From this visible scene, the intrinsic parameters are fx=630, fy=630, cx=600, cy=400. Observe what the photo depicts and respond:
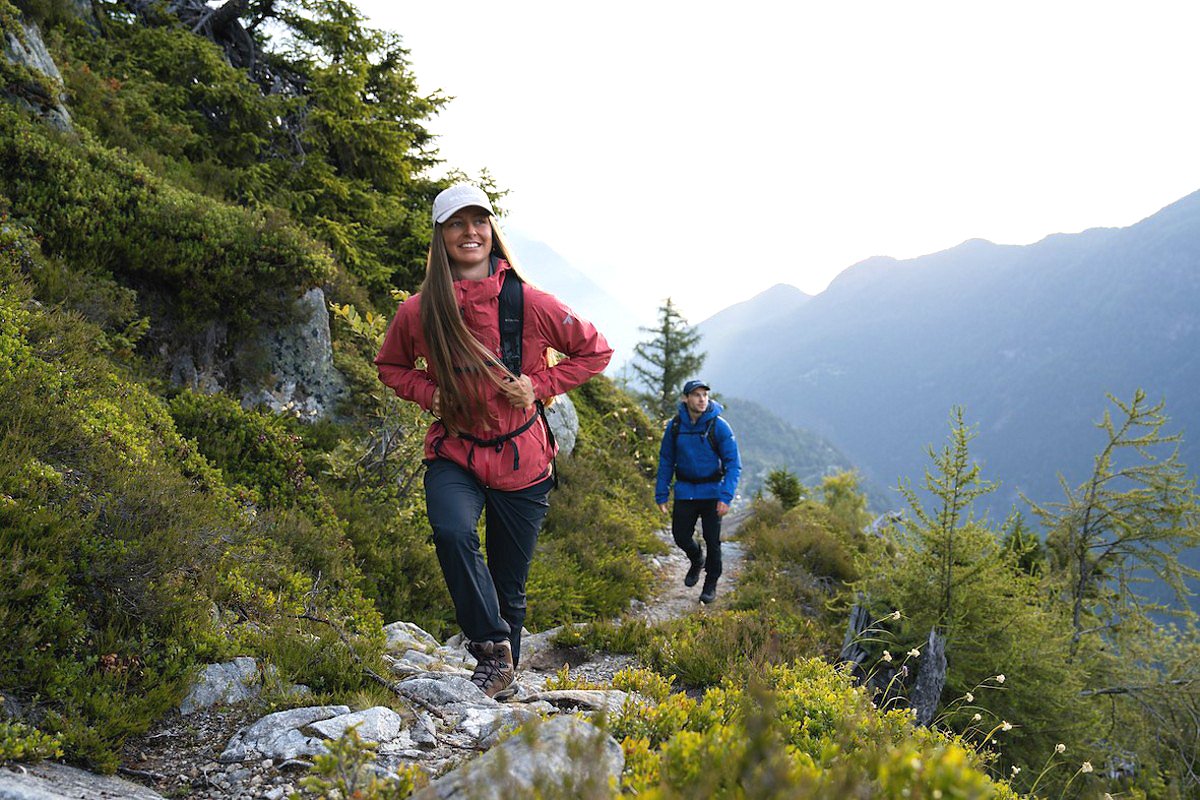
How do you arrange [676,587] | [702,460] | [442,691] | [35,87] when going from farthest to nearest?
[676,587]
[702,460]
[35,87]
[442,691]

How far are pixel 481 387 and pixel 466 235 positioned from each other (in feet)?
2.85

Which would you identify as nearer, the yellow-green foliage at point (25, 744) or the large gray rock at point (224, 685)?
the yellow-green foliage at point (25, 744)

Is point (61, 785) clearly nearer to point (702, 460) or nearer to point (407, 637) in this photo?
point (407, 637)

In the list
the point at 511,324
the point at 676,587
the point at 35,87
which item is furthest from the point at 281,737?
the point at 35,87

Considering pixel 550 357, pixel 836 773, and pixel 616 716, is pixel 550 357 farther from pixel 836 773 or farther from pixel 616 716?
pixel 836 773

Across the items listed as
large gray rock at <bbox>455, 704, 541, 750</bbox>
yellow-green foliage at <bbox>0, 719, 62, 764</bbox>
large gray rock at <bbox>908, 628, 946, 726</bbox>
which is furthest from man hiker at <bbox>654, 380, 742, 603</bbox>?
yellow-green foliage at <bbox>0, 719, 62, 764</bbox>

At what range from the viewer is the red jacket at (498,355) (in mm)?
3498

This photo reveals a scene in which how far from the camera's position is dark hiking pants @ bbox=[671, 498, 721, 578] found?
771 centimetres

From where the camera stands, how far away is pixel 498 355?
349 centimetres

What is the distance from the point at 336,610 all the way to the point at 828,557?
27.1 feet

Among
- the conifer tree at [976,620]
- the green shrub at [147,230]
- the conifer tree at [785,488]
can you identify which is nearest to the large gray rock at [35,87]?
the green shrub at [147,230]

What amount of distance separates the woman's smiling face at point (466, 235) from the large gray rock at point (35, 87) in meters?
6.90

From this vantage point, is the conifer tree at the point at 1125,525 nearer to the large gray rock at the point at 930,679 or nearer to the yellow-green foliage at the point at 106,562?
the large gray rock at the point at 930,679

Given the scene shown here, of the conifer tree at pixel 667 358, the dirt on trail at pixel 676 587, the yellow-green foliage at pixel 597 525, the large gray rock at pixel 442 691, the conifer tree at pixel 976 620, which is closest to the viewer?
the large gray rock at pixel 442 691
